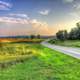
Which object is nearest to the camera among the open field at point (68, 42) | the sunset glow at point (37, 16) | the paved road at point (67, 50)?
the sunset glow at point (37, 16)

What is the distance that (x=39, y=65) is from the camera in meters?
4.71

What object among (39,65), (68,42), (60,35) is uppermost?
(60,35)

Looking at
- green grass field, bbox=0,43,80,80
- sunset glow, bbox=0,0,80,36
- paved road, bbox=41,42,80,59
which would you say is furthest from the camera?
paved road, bbox=41,42,80,59

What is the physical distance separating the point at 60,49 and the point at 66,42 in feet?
0.82

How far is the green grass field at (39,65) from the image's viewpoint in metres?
4.10

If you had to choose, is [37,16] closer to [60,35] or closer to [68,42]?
[60,35]

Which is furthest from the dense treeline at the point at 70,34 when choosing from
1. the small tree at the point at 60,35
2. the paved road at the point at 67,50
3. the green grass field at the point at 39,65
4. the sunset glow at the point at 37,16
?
the green grass field at the point at 39,65

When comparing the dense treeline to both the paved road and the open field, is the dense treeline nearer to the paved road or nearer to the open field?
the open field

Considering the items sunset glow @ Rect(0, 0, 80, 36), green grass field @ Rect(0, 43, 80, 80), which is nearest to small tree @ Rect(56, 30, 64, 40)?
sunset glow @ Rect(0, 0, 80, 36)

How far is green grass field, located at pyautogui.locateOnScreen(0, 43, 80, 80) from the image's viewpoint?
4.10 meters

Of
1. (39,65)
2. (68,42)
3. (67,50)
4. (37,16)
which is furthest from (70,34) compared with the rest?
(39,65)

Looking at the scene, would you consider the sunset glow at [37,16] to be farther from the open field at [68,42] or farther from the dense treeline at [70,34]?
the open field at [68,42]

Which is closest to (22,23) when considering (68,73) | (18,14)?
(18,14)

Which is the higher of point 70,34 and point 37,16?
point 37,16
